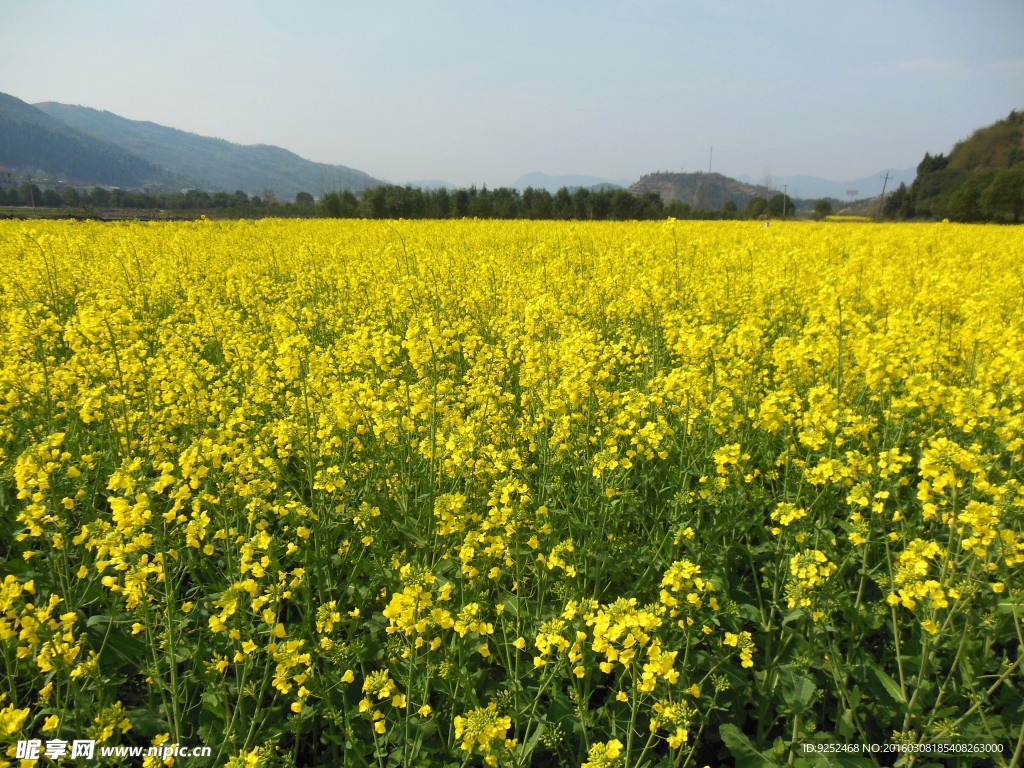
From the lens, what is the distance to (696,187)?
144625 mm

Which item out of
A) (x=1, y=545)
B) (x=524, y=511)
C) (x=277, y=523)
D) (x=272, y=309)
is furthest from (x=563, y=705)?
(x=272, y=309)

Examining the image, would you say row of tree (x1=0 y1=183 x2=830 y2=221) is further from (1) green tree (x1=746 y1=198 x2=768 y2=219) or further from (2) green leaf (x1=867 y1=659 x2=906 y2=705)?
(2) green leaf (x1=867 y1=659 x2=906 y2=705)

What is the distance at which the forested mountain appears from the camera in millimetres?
29812

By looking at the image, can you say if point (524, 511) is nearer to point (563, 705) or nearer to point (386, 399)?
point (563, 705)

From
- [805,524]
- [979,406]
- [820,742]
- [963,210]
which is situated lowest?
[820,742]

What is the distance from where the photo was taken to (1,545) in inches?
125

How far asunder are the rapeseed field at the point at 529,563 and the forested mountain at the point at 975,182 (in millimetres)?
38130

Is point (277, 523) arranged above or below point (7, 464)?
below

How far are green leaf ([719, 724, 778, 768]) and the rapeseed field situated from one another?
0.03 feet

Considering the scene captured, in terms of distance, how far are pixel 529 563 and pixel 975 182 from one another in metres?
47.0

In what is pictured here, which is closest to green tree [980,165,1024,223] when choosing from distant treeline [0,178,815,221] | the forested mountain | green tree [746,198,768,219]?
the forested mountain

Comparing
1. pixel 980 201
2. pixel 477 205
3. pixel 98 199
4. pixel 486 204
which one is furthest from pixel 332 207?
pixel 980 201

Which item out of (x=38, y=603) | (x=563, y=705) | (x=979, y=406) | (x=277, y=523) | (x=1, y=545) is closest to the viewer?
(x=563, y=705)

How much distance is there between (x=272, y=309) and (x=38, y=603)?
14.8 ft
